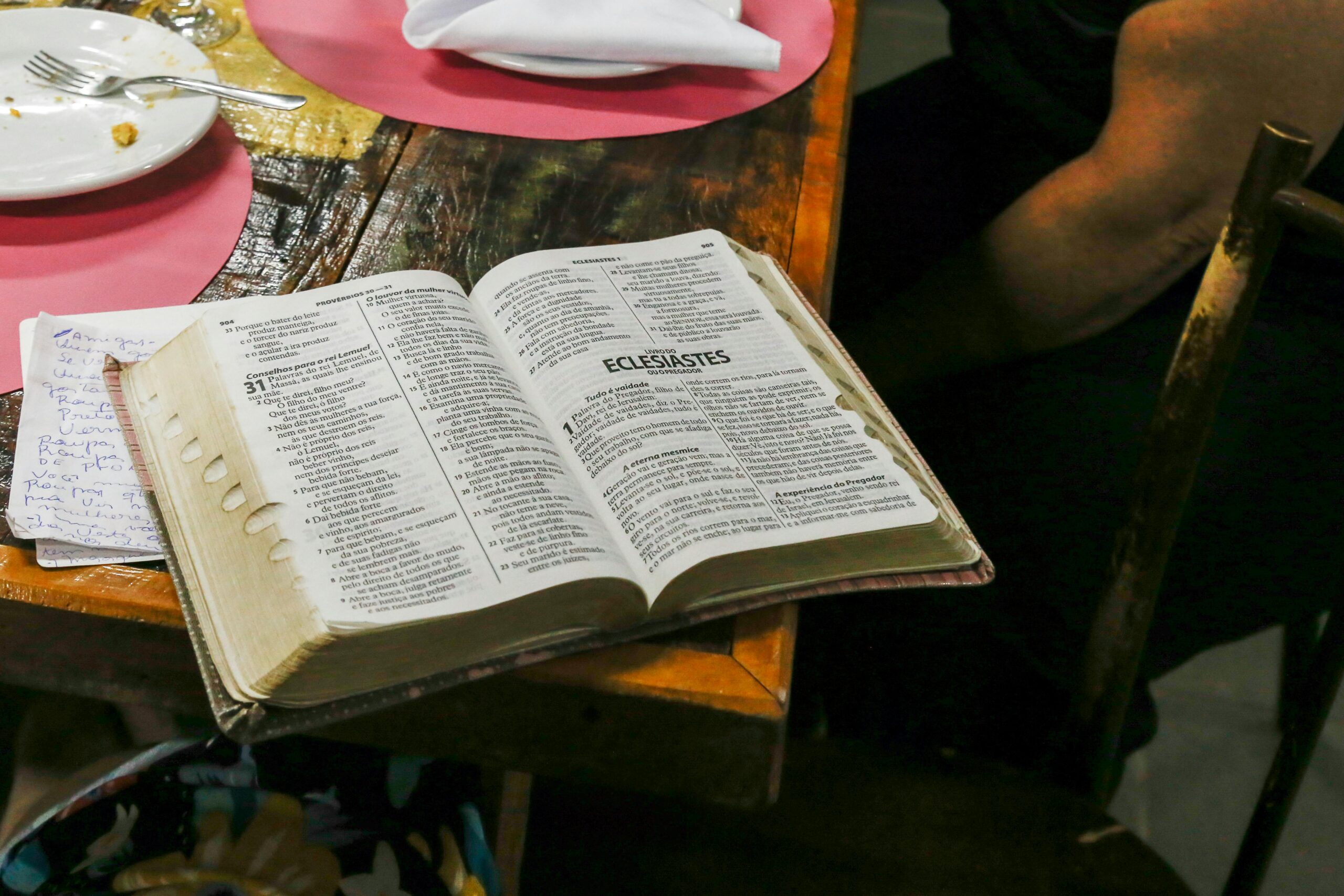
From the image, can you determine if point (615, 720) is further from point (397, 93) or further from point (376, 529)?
point (397, 93)

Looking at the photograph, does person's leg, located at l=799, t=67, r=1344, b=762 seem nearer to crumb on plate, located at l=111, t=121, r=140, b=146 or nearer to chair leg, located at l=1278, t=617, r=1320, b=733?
chair leg, located at l=1278, t=617, r=1320, b=733

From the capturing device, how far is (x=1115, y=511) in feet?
3.29

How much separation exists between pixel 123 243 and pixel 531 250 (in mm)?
270

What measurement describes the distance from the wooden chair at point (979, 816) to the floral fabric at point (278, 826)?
8 centimetres

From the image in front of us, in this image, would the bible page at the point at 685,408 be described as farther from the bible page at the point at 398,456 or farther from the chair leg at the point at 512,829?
the chair leg at the point at 512,829

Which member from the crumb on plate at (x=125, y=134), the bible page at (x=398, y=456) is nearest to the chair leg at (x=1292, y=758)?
the bible page at (x=398, y=456)

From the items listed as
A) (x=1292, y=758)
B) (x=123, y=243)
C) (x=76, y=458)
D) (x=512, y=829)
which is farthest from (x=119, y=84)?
(x=1292, y=758)

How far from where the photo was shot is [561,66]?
0.92 meters

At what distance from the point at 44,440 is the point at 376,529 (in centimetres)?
22

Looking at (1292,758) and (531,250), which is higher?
(531,250)

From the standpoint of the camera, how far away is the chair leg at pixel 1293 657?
56.8 inches

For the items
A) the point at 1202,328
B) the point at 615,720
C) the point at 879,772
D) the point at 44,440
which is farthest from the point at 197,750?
the point at 1202,328

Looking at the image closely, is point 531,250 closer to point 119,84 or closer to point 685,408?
point 685,408

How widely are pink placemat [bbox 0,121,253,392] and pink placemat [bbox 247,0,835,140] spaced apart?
0.15 metres
